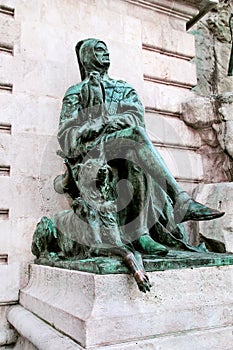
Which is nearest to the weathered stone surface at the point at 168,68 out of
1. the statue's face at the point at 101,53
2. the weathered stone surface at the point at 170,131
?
the weathered stone surface at the point at 170,131

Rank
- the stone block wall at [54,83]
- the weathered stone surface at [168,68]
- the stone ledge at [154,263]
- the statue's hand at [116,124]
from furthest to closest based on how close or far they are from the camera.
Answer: the weathered stone surface at [168,68], the stone block wall at [54,83], the statue's hand at [116,124], the stone ledge at [154,263]

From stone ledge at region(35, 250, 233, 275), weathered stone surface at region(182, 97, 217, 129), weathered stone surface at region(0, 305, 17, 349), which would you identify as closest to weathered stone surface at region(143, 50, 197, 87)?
weathered stone surface at region(182, 97, 217, 129)

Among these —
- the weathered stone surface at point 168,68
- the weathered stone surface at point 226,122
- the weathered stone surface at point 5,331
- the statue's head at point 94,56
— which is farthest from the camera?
the weathered stone surface at point 168,68

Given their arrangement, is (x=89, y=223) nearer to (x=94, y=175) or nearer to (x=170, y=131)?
(x=94, y=175)

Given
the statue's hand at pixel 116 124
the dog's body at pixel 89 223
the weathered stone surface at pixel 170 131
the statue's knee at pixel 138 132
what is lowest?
the dog's body at pixel 89 223

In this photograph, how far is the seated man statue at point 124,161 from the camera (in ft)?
9.14

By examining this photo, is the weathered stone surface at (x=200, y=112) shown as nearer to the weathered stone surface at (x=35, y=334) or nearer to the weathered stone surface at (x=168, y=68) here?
the weathered stone surface at (x=168, y=68)

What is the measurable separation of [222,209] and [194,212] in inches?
68.2

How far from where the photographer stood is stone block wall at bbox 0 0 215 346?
12.4 feet

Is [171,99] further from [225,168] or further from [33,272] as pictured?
[33,272]

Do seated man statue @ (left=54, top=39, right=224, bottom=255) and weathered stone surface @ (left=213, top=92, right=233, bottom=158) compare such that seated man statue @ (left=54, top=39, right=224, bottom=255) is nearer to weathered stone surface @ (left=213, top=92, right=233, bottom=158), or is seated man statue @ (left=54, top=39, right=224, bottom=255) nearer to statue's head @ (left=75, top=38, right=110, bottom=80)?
statue's head @ (left=75, top=38, right=110, bottom=80)

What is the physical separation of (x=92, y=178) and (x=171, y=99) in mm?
2525

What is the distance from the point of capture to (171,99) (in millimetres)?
4980

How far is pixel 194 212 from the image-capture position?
2570mm
